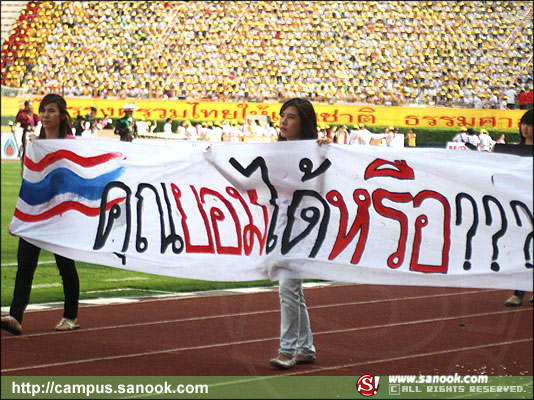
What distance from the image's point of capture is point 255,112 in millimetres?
35156

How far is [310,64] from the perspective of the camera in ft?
129

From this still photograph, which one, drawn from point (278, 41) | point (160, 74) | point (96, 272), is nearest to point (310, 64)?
point (278, 41)

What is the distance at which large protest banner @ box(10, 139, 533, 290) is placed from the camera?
4.48 metres

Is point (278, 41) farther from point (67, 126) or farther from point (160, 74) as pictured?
point (67, 126)

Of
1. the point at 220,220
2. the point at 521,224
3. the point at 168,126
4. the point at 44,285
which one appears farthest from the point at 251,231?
the point at 168,126

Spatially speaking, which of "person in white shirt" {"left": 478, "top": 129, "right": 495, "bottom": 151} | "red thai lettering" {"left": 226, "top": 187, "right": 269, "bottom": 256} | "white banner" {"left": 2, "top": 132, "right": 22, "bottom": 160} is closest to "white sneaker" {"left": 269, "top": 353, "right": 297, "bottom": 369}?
"red thai lettering" {"left": 226, "top": 187, "right": 269, "bottom": 256}

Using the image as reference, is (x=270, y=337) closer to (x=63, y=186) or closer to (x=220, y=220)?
(x=220, y=220)

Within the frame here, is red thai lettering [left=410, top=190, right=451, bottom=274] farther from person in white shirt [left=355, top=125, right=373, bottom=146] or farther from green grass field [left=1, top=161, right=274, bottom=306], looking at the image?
person in white shirt [left=355, top=125, right=373, bottom=146]

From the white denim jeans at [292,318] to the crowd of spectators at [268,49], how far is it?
93.5 ft

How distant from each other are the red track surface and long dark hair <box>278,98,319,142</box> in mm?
1215

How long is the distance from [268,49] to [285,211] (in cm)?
3641

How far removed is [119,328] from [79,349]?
35.9 inches

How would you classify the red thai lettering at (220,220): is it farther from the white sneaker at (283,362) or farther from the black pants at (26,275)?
the black pants at (26,275)

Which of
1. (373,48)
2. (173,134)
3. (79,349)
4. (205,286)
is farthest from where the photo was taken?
(373,48)
